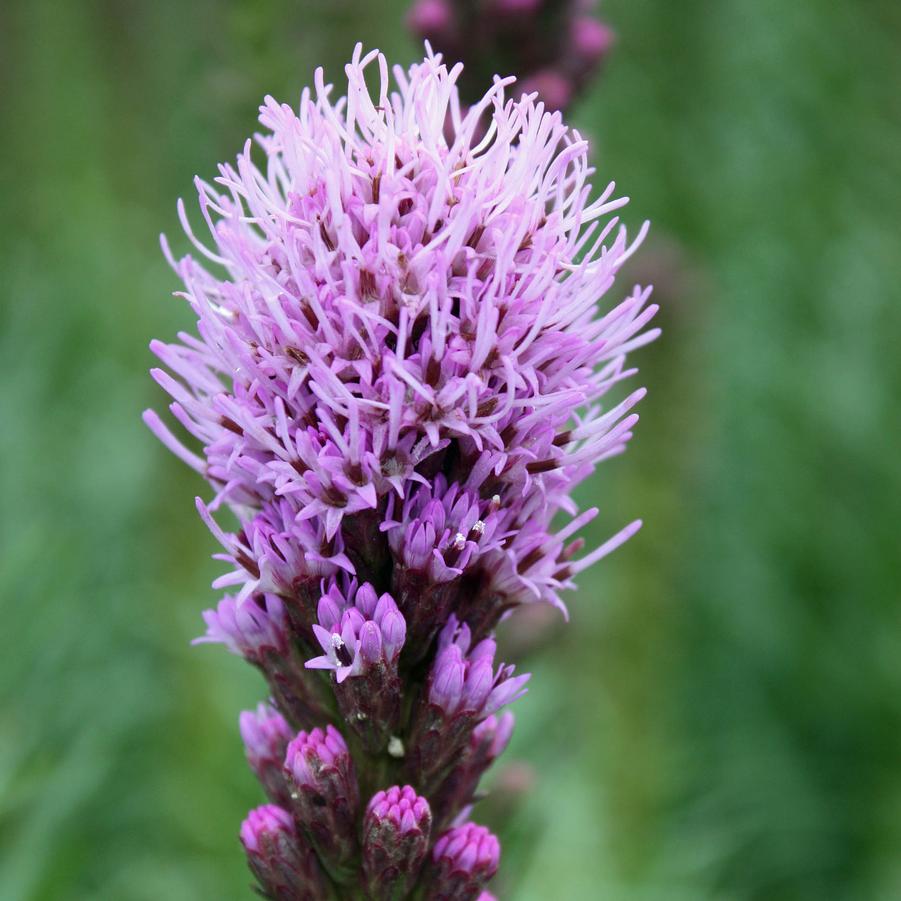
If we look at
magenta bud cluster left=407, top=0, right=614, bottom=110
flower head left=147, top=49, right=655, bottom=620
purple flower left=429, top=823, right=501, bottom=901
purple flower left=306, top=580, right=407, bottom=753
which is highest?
magenta bud cluster left=407, top=0, right=614, bottom=110

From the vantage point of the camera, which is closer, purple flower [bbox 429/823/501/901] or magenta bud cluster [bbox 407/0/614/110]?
purple flower [bbox 429/823/501/901]

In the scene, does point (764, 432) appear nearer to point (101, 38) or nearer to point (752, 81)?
point (752, 81)

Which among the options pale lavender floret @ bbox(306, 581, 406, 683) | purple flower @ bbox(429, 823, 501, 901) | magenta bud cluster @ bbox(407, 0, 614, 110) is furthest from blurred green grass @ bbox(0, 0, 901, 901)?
pale lavender floret @ bbox(306, 581, 406, 683)

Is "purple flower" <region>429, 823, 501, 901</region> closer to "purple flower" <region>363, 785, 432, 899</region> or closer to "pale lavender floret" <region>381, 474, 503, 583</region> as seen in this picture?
"purple flower" <region>363, 785, 432, 899</region>

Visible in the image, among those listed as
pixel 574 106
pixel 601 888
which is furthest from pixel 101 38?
pixel 601 888

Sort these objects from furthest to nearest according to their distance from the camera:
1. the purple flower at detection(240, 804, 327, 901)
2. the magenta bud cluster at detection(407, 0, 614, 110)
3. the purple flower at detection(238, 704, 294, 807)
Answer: the magenta bud cluster at detection(407, 0, 614, 110), the purple flower at detection(238, 704, 294, 807), the purple flower at detection(240, 804, 327, 901)

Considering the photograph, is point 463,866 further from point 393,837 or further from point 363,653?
point 363,653
